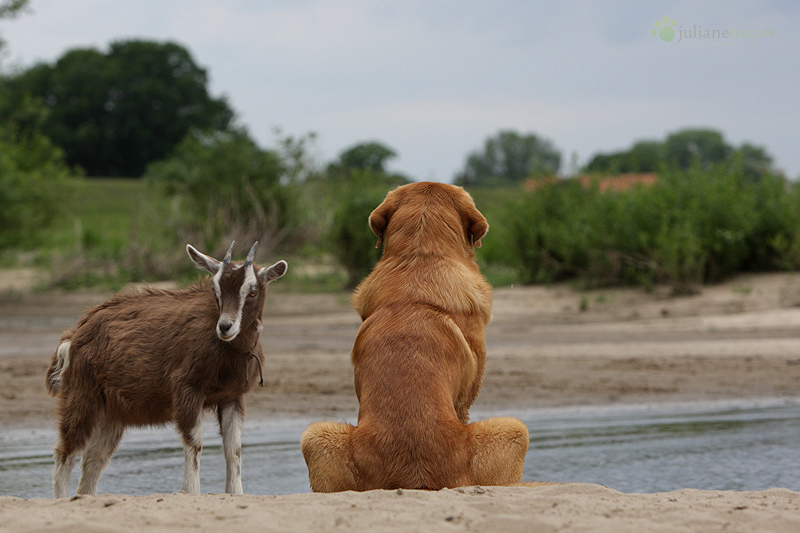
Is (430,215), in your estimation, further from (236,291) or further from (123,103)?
(123,103)

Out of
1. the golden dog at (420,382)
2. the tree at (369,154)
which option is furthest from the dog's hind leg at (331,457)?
the tree at (369,154)

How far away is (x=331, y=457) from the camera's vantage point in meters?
4.56

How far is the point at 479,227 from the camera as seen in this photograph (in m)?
5.32

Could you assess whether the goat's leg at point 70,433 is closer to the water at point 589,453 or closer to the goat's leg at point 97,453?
the goat's leg at point 97,453

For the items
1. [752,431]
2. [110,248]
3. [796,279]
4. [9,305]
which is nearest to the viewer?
[752,431]

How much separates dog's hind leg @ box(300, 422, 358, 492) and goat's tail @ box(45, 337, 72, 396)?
8.79 feet

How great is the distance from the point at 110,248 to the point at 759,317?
18566 millimetres

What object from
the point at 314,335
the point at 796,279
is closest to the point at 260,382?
the point at 314,335

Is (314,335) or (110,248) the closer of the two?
(314,335)

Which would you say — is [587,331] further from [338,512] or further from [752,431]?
[338,512]

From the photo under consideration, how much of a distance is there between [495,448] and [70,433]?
3.29 m

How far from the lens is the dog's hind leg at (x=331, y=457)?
4.55 meters

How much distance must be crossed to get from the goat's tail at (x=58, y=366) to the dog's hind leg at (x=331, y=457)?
2.68 meters

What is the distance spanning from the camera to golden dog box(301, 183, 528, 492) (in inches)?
175
